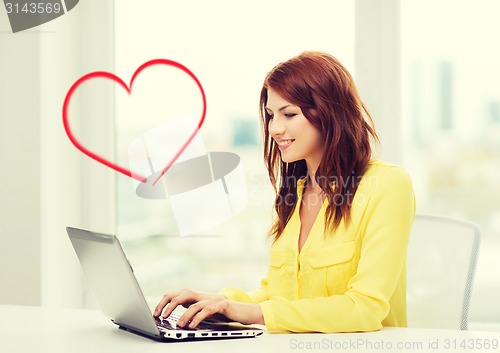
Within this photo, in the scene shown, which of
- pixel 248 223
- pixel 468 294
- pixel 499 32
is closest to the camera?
pixel 468 294

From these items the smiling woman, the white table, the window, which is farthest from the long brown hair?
the window

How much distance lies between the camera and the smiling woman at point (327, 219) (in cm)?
160

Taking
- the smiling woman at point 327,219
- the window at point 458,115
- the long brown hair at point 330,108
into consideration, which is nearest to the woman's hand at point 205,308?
the smiling woman at point 327,219

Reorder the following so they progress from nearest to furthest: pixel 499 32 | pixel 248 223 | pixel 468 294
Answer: pixel 468 294 < pixel 499 32 < pixel 248 223

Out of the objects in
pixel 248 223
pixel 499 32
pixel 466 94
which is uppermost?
pixel 499 32

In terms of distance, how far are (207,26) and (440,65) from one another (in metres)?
0.93

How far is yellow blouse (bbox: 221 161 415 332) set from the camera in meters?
1.58

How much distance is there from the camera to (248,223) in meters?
2.97

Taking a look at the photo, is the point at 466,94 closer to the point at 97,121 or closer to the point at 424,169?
the point at 424,169

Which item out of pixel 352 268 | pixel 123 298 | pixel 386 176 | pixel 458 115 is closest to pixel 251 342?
pixel 123 298

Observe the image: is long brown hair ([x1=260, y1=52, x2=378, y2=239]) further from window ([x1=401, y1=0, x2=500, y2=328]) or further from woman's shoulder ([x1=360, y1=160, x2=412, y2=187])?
window ([x1=401, y1=0, x2=500, y2=328])

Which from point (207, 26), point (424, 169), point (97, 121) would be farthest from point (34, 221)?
point (424, 169)

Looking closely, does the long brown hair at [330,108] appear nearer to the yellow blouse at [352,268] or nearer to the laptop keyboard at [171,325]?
the yellow blouse at [352,268]

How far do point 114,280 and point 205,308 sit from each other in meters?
0.20
